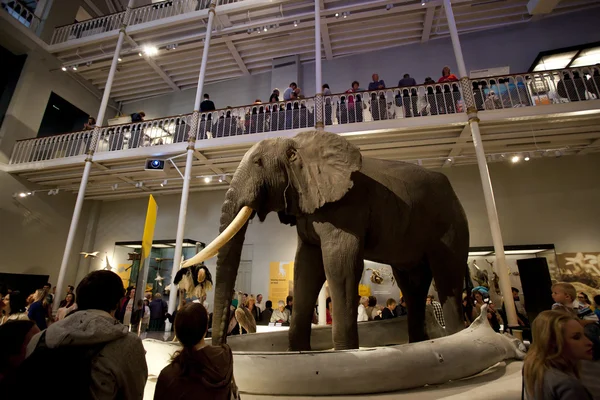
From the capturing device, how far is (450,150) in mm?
8867

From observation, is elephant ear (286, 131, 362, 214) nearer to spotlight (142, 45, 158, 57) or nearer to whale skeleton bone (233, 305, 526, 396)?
whale skeleton bone (233, 305, 526, 396)

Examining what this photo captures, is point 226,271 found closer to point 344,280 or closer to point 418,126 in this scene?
point 344,280

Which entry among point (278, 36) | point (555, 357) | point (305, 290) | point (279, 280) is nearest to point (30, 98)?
point (278, 36)

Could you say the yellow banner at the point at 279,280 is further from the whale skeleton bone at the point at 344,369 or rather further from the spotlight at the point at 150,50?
the whale skeleton bone at the point at 344,369

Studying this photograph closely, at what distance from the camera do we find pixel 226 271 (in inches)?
81.2

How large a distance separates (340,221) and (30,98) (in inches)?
547

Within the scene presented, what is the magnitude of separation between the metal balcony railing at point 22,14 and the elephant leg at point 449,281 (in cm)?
1540

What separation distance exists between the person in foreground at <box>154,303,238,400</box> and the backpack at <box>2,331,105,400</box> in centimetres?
25

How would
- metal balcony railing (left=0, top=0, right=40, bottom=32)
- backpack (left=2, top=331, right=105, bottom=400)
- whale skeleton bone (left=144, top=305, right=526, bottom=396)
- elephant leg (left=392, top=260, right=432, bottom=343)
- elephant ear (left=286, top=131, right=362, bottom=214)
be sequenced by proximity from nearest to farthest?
backpack (left=2, top=331, right=105, bottom=400), whale skeleton bone (left=144, top=305, right=526, bottom=396), elephant ear (left=286, top=131, right=362, bottom=214), elephant leg (left=392, top=260, right=432, bottom=343), metal balcony railing (left=0, top=0, right=40, bottom=32)

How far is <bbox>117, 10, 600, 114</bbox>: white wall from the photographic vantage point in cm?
1023

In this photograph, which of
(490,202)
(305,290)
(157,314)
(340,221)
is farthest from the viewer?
(157,314)

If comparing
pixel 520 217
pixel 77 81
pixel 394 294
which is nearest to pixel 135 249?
pixel 77 81

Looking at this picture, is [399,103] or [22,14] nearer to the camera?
[399,103]

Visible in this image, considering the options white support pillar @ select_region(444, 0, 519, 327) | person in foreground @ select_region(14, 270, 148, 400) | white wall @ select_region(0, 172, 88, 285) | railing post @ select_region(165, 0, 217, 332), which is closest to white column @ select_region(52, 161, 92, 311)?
white wall @ select_region(0, 172, 88, 285)
